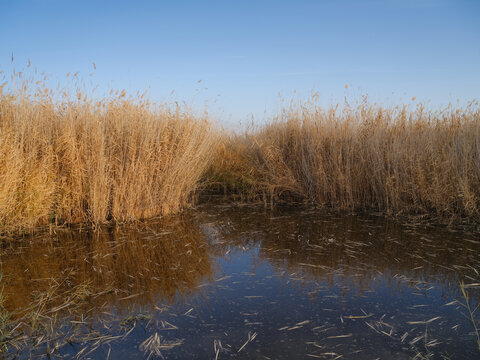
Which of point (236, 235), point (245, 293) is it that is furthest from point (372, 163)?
point (245, 293)

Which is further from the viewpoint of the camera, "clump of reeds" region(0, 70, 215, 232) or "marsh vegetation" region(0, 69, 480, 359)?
"clump of reeds" region(0, 70, 215, 232)

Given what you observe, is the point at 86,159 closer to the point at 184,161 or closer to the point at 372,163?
the point at 184,161

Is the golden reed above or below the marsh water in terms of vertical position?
above

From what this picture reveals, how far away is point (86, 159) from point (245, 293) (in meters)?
3.81

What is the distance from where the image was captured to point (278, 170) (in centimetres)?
807

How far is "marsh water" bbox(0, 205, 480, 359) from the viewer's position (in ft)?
8.30

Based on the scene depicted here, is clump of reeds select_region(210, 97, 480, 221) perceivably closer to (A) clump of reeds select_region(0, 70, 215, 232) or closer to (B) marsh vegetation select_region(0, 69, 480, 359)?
(B) marsh vegetation select_region(0, 69, 480, 359)

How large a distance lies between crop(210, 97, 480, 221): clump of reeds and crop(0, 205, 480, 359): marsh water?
1028mm

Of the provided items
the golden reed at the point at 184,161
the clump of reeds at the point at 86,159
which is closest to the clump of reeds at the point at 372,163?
the golden reed at the point at 184,161

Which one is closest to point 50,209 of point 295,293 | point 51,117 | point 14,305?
point 51,117

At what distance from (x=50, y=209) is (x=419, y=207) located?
20.8 feet

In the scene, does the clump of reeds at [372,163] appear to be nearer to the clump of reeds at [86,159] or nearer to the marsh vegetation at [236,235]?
the marsh vegetation at [236,235]

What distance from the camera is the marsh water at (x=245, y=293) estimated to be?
2.53 meters

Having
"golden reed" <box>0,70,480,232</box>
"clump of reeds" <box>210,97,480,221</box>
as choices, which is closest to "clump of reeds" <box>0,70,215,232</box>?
"golden reed" <box>0,70,480,232</box>
